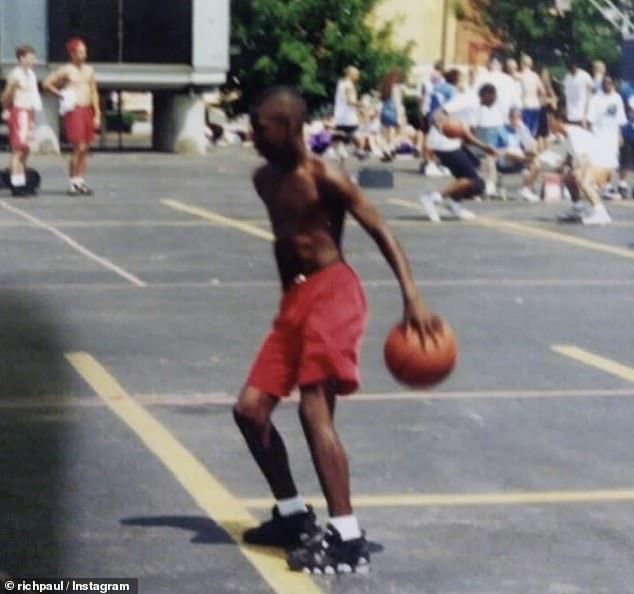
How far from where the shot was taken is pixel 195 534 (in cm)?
732

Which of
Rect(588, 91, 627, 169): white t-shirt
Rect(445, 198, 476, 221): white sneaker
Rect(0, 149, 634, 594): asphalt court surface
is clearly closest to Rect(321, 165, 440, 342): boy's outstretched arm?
Rect(0, 149, 634, 594): asphalt court surface

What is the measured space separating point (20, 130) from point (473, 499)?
17256 mm

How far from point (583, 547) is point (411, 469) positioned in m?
1.46

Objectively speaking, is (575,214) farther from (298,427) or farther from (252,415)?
(252,415)

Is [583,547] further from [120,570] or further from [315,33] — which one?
[315,33]

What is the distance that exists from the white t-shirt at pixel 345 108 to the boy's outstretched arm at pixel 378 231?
90.6ft

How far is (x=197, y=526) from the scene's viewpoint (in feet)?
24.4

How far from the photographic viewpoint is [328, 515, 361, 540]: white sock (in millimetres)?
6816

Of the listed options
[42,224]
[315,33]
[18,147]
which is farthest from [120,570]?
[315,33]

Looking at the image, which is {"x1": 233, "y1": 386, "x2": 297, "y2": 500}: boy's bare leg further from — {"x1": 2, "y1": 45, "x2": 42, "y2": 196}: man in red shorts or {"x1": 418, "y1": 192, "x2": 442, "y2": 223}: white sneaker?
{"x1": 2, "y1": 45, "x2": 42, "y2": 196}: man in red shorts

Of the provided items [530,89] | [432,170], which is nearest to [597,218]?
[432,170]

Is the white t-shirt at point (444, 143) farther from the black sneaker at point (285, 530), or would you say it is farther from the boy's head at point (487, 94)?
the black sneaker at point (285, 530)

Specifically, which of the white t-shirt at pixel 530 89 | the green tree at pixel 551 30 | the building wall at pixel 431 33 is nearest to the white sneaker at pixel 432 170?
the white t-shirt at pixel 530 89

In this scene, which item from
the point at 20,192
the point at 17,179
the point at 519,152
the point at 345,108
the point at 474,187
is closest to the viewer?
the point at 474,187
